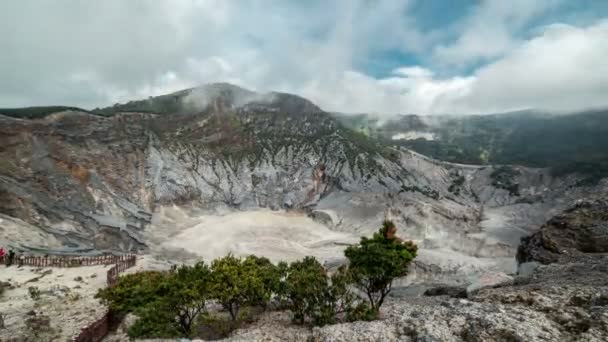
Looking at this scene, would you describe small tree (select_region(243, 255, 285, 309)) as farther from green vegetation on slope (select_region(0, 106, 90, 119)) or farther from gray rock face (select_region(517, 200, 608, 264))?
green vegetation on slope (select_region(0, 106, 90, 119))

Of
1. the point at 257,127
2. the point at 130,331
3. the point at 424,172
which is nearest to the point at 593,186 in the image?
the point at 424,172

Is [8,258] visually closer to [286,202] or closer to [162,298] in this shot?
[162,298]

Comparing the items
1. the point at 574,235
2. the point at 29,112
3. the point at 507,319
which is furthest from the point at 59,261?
the point at 29,112

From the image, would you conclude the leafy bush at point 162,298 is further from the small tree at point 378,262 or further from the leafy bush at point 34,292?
the small tree at point 378,262

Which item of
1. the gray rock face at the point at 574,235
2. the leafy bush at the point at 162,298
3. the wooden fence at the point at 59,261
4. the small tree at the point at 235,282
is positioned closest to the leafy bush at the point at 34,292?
the leafy bush at the point at 162,298

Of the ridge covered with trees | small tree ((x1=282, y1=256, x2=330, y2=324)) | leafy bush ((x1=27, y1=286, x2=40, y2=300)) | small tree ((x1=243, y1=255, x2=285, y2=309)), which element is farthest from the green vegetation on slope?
small tree ((x1=282, y1=256, x2=330, y2=324))

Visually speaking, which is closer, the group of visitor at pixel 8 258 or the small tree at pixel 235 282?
the small tree at pixel 235 282

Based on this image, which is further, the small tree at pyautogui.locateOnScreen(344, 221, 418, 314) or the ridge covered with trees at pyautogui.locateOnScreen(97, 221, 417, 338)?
the small tree at pyautogui.locateOnScreen(344, 221, 418, 314)
